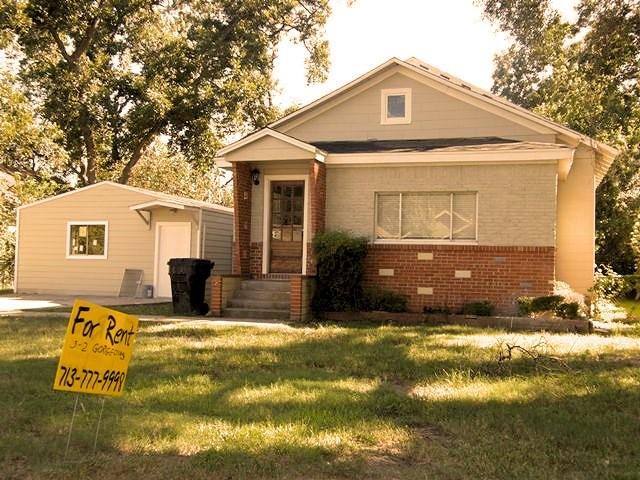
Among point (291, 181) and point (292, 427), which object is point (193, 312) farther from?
point (292, 427)

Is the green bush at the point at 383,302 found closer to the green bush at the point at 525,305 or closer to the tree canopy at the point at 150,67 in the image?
the green bush at the point at 525,305

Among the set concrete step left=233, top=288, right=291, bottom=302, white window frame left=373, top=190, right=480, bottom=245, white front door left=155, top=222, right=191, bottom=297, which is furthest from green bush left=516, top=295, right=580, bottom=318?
white front door left=155, top=222, right=191, bottom=297

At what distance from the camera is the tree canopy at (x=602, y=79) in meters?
14.5

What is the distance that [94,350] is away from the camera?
4504 mm

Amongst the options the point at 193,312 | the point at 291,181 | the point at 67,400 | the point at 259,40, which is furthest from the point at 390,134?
→ the point at 259,40

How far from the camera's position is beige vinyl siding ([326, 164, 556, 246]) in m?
13.1

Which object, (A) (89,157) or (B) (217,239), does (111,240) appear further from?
(A) (89,157)

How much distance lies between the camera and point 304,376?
712 centimetres

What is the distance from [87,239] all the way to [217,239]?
428 centimetres

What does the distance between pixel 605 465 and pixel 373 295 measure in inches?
371

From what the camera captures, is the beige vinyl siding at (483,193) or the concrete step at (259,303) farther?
the concrete step at (259,303)

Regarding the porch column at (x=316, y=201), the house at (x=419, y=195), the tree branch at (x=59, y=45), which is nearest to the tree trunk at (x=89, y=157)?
the tree branch at (x=59, y=45)

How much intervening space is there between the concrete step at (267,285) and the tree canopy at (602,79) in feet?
25.9

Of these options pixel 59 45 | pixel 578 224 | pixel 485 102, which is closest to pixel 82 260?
pixel 59 45
